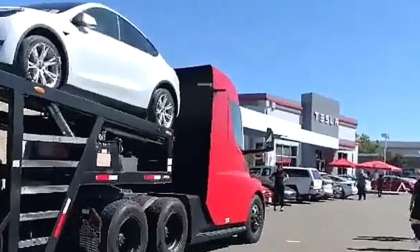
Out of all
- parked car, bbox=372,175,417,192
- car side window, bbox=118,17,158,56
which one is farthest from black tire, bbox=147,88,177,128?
parked car, bbox=372,175,417,192

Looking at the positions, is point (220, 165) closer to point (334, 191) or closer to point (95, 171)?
point (95, 171)

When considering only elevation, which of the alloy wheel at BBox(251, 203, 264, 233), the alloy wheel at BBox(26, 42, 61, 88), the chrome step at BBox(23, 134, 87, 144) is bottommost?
the alloy wheel at BBox(251, 203, 264, 233)

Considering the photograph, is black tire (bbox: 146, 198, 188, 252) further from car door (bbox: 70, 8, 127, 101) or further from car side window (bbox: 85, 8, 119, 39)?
car side window (bbox: 85, 8, 119, 39)

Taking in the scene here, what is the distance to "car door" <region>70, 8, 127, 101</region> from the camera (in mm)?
8148

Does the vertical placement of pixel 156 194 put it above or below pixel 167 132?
below

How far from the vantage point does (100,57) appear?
853cm

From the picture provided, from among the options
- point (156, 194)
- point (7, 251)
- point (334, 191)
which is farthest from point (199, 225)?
point (334, 191)

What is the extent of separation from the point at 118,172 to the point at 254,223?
17.7 ft

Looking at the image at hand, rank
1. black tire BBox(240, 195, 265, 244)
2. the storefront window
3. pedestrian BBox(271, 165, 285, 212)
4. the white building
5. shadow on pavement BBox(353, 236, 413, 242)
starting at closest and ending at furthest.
→ black tire BBox(240, 195, 265, 244) < shadow on pavement BBox(353, 236, 413, 242) < pedestrian BBox(271, 165, 285, 212) < the white building < the storefront window

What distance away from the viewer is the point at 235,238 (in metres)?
14.2

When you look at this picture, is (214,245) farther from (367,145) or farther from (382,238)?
(367,145)

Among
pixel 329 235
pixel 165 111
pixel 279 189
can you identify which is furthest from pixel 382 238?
pixel 279 189

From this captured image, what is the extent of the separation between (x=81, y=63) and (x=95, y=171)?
4.20 feet

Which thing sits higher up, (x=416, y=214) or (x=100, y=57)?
(x=100, y=57)
